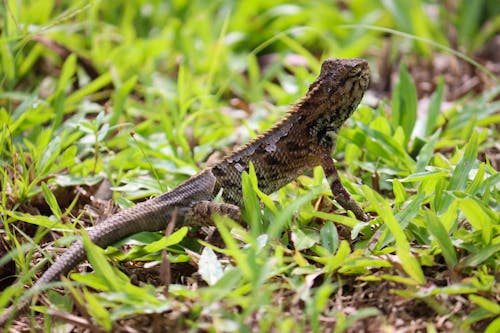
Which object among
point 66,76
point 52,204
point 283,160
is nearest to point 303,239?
point 283,160

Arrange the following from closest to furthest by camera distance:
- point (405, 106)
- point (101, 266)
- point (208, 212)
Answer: point (101, 266) < point (208, 212) < point (405, 106)

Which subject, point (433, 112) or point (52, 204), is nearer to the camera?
point (52, 204)

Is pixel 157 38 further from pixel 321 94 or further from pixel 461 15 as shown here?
pixel 461 15

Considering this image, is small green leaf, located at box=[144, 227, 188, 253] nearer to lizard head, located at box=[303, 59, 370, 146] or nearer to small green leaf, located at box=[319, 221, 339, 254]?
small green leaf, located at box=[319, 221, 339, 254]

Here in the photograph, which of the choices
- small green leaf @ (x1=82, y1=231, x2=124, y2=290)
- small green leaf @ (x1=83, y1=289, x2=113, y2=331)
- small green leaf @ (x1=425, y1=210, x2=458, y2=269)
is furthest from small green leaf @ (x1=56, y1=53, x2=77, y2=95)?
small green leaf @ (x1=425, y1=210, x2=458, y2=269)

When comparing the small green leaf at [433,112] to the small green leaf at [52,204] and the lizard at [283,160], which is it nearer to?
the lizard at [283,160]

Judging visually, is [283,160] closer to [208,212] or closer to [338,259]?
[208,212]
